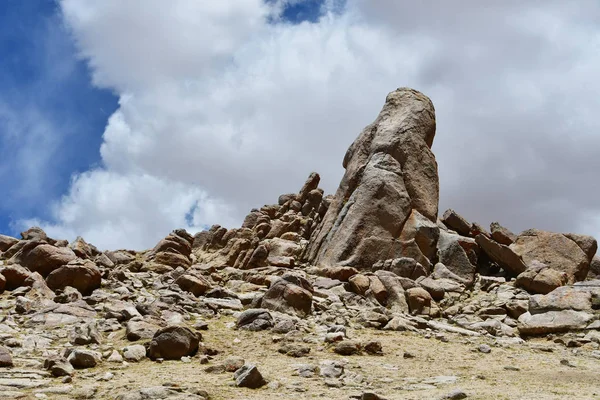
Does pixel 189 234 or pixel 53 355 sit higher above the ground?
pixel 189 234

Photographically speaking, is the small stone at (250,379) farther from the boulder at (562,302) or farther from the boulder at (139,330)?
the boulder at (562,302)

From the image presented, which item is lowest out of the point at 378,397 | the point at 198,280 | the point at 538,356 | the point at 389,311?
the point at 378,397

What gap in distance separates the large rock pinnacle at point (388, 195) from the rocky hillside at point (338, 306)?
10 cm

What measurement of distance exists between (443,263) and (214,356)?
20659mm

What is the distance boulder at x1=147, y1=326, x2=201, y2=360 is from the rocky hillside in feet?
0.12

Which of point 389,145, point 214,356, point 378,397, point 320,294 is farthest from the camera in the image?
point 389,145

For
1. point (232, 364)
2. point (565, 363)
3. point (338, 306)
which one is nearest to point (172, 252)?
point (338, 306)

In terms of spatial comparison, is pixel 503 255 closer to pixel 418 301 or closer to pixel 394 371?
pixel 418 301

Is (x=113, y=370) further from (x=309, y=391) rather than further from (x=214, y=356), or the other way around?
(x=309, y=391)

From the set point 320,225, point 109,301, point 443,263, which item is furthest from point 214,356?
point 320,225

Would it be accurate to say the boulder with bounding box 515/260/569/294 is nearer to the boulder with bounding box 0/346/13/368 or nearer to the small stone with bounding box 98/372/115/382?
the small stone with bounding box 98/372/115/382

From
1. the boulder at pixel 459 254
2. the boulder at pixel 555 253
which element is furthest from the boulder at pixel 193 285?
the boulder at pixel 555 253

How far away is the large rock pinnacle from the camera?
33562 mm

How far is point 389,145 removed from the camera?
123ft
